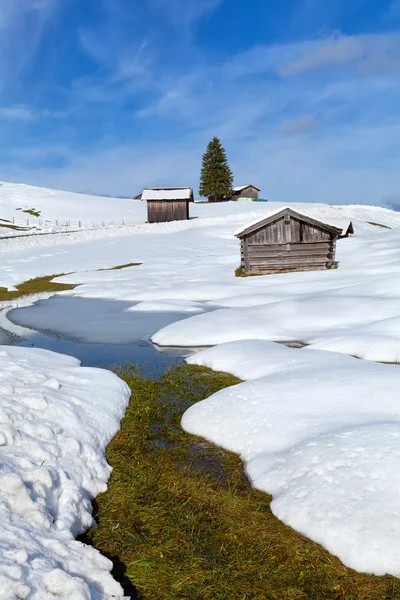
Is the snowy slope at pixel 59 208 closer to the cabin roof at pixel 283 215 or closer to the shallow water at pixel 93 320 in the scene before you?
the cabin roof at pixel 283 215

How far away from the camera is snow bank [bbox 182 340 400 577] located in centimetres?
448

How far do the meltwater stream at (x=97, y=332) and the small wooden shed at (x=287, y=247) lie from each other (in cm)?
1049

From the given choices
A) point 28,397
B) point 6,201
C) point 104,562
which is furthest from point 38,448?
point 6,201

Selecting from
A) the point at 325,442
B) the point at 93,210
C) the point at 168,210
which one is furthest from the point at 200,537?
the point at 93,210

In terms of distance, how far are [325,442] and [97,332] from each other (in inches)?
413

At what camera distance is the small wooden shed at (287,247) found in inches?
1096

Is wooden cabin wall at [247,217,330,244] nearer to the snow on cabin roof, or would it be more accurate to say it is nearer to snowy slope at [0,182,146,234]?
the snow on cabin roof

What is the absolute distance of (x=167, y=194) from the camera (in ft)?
210

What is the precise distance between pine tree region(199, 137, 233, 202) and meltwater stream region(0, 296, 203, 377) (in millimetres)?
74438

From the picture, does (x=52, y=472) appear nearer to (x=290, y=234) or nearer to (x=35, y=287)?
(x=35, y=287)

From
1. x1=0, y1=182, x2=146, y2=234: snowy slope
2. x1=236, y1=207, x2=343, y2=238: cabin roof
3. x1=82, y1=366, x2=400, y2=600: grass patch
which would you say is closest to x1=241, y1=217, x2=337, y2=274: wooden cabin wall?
x1=236, y1=207, x2=343, y2=238: cabin roof

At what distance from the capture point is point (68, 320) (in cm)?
1692

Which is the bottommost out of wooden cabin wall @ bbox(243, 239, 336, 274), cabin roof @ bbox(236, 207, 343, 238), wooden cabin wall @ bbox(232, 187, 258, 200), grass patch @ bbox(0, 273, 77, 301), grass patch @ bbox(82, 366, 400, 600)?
grass patch @ bbox(82, 366, 400, 600)

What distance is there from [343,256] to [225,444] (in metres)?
27.8
